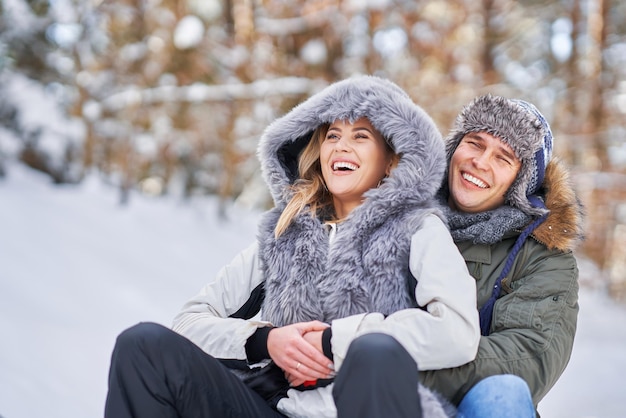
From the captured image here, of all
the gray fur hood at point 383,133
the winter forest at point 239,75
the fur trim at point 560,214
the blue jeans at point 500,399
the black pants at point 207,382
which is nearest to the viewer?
the black pants at point 207,382

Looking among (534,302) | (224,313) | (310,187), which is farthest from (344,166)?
(534,302)

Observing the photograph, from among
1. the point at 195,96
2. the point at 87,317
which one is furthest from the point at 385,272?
the point at 195,96

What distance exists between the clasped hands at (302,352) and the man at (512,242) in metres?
0.30

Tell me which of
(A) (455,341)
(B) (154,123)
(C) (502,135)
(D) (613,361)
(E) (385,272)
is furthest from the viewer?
(B) (154,123)

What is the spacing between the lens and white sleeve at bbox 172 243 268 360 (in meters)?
2.00

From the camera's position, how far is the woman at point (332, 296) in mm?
1710

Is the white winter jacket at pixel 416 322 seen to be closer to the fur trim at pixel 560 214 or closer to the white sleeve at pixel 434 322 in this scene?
the white sleeve at pixel 434 322

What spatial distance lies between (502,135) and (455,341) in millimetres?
979

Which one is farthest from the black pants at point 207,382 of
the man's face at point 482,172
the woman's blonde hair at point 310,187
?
the man's face at point 482,172

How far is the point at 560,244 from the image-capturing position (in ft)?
7.27

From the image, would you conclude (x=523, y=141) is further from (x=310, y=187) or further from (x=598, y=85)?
(x=598, y=85)

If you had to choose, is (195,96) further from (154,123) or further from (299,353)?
(299,353)

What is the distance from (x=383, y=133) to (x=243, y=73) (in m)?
7.23

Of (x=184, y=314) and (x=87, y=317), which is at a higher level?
(x=184, y=314)
